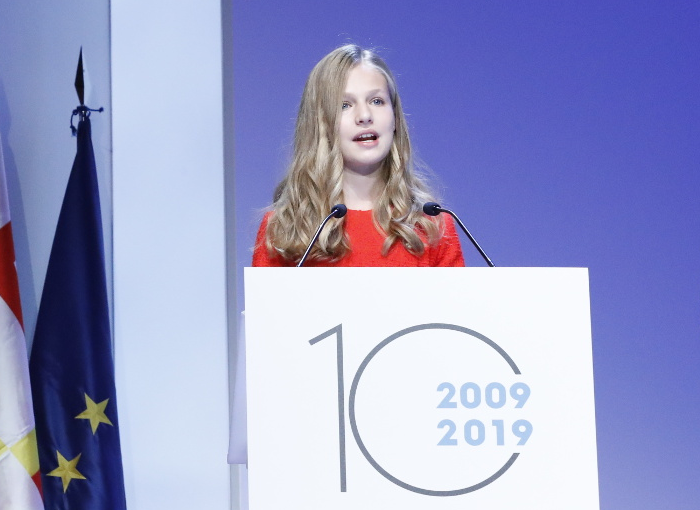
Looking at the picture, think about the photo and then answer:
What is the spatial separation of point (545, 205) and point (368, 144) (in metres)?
0.94

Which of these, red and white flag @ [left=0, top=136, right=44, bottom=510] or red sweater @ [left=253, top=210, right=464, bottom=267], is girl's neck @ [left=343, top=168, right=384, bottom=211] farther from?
red and white flag @ [left=0, top=136, right=44, bottom=510]

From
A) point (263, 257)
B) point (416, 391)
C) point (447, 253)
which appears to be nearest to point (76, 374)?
point (263, 257)

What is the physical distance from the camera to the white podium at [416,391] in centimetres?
108

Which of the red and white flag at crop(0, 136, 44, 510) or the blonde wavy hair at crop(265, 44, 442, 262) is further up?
the blonde wavy hair at crop(265, 44, 442, 262)

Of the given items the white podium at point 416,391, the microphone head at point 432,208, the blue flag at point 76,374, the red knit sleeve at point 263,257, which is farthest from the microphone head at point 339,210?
the blue flag at point 76,374

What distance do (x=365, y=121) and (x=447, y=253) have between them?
337 mm

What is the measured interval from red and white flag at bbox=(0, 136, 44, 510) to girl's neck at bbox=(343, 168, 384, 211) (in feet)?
2.62

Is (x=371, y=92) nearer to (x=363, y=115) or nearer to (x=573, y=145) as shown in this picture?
(x=363, y=115)

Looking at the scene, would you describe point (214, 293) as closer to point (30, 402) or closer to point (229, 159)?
point (229, 159)

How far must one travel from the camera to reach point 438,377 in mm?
1099

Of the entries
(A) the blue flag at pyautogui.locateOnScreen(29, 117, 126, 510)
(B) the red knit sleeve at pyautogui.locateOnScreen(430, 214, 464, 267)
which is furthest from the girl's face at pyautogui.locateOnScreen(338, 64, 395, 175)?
(A) the blue flag at pyautogui.locateOnScreen(29, 117, 126, 510)

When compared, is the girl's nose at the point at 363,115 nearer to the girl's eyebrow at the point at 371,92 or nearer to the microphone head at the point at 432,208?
the girl's eyebrow at the point at 371,92

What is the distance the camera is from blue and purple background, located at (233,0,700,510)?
2506 millimetres

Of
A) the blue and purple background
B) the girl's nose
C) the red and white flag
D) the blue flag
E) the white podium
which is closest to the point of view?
the white podium
